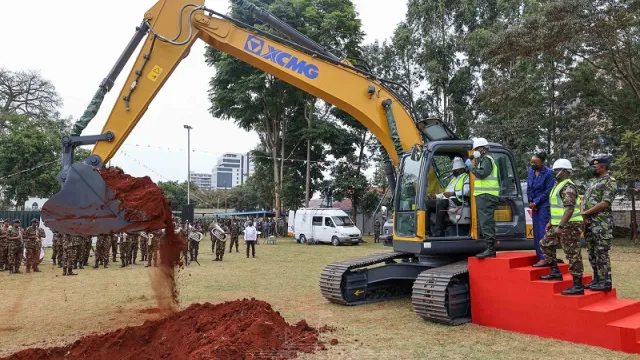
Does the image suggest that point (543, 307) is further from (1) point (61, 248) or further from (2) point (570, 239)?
(1) point (61, 248)

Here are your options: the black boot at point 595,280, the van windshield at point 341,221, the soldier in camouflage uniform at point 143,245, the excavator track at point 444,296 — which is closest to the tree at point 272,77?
the van windshield at point 341,221

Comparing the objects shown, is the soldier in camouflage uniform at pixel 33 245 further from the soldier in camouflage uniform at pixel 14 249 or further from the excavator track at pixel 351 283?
the excavator track at pixel 351 283

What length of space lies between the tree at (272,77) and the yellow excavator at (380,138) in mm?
21508

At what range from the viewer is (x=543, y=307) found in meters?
6.01

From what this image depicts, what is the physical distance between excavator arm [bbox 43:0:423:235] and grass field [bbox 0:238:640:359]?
1.95 m

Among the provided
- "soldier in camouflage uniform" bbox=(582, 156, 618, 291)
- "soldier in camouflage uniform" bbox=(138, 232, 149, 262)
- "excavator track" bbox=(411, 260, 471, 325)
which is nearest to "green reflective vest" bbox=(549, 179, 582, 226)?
"soldier in camouflage uniform" bbox=(582, 156, 618, 291)

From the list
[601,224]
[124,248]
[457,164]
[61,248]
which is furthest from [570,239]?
[61,248]

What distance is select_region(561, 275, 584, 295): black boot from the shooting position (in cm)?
585

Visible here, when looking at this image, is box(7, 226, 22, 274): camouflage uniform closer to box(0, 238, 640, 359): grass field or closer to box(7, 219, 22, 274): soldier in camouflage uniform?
box(7, 219, 22, 274): soldier in camouflage uniform

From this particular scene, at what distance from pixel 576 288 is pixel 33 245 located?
49.7ft

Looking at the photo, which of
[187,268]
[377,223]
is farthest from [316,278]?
[377,223]

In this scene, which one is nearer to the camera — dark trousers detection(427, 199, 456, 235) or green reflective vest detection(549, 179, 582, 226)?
green reflective vest detection(549, 179, 582, 226)

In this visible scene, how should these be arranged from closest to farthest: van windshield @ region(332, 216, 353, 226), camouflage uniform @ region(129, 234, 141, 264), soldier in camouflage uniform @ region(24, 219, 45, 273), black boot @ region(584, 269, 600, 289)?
black boot @ region(584, 269, 600, 289) → soldier in camouflage uniform @ region(24, 219, 45, 273) → camouflage uniform @ region(129, 234, 141, 264) → van windshield @ region(332, 216, 353, 226)

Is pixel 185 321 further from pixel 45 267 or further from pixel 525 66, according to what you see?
pixel 525 66
